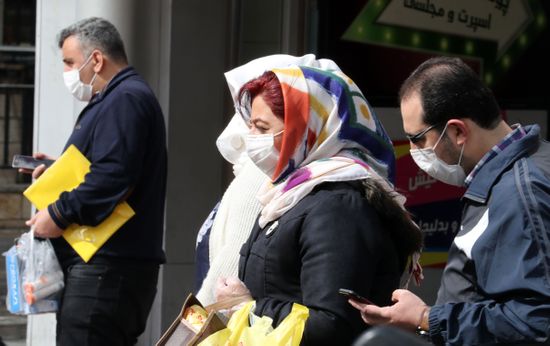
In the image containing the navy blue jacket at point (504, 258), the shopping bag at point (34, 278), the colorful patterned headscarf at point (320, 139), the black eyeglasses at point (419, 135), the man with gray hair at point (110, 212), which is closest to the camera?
the navy blue jacket at point (504, 258)

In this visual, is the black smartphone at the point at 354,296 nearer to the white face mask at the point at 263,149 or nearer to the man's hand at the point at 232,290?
the man's hand at the point at 232,290

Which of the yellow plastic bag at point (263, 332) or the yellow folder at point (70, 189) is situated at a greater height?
the yellow plastic bag at point (263, 332)

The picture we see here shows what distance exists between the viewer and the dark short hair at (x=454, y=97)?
2.92m

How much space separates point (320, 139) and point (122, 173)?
1.74 meters

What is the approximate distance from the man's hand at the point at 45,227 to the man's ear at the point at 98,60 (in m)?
0.69

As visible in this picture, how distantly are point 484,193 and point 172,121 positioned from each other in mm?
4139

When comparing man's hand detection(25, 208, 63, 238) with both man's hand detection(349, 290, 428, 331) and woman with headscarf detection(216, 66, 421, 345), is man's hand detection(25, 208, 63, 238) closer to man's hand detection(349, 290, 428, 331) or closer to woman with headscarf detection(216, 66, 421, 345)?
woman with headscarf detection(216, 66, 421, 345)

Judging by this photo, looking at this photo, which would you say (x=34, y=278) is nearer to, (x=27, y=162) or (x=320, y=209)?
(x=27, y=162)

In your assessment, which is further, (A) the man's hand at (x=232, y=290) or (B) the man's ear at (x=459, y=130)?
(A) the man's hand at (x=232, y=290)

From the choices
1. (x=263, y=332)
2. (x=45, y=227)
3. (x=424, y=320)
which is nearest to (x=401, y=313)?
(x=424, y=320)

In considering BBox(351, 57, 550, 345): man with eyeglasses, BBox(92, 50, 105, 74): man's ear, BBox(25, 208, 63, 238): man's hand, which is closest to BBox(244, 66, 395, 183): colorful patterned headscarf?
BBox(351, 57, 550, 345): man with eyeglasses

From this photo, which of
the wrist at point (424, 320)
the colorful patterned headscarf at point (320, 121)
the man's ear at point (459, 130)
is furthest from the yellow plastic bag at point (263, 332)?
the man's ear at point (459, 130)

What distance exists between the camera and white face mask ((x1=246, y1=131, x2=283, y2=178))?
327 cm

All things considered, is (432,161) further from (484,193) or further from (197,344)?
(197,344)
